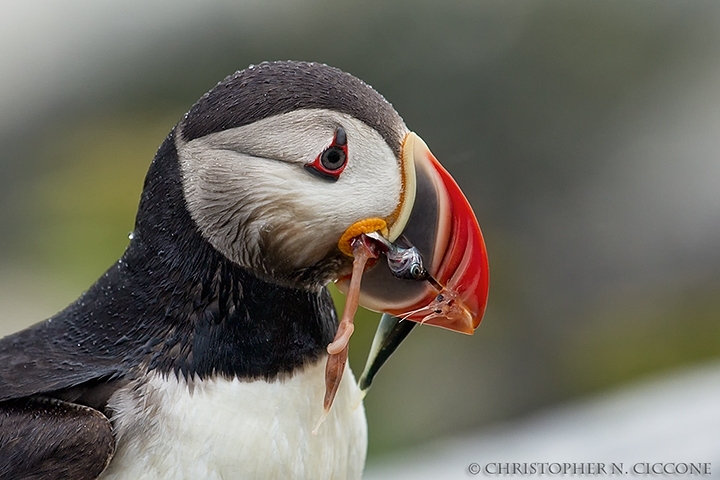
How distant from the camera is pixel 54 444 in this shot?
1956 millimetres

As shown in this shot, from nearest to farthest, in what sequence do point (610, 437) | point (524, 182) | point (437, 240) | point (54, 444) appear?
point (54, 444)
point (437, 240)
point (610, 437)
point (524, 182)

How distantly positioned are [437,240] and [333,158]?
320 mm

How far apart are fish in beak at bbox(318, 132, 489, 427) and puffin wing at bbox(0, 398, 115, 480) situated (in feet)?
1.77

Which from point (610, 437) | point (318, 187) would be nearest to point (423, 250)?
point (318, 187)

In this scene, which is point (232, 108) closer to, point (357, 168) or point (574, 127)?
point (357, 168)

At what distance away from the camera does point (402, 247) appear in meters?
2.10

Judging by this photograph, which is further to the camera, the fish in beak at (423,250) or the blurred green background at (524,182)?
the blurred green background at (524,182)

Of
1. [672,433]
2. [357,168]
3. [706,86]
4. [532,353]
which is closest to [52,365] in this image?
[357,168]

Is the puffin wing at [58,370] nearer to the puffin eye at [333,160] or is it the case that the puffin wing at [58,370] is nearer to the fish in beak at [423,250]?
the fish in beak at [423,250]

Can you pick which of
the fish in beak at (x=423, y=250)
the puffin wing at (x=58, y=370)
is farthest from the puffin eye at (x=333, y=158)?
the puffin wing at (x=58, y=370)

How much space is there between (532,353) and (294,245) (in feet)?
12.8

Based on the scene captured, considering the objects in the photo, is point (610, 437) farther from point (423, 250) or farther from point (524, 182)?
point (423, 250)

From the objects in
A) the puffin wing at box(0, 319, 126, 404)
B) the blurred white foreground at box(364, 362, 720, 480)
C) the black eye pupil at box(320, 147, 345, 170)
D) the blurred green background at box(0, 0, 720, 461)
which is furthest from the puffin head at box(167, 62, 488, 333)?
the blurred green background at box(0, 0, 720, 461)

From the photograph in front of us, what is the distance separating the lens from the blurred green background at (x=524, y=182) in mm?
5609
